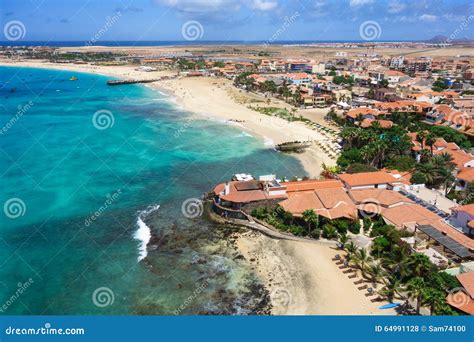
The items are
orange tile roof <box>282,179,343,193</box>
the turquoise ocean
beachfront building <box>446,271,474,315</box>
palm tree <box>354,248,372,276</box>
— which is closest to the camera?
beachfront building <box>446,271,474,315</box>

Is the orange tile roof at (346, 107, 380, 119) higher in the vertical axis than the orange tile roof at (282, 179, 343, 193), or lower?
higher

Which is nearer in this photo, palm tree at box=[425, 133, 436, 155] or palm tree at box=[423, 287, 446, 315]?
palm tree at box=[423, 287, 446, 315]

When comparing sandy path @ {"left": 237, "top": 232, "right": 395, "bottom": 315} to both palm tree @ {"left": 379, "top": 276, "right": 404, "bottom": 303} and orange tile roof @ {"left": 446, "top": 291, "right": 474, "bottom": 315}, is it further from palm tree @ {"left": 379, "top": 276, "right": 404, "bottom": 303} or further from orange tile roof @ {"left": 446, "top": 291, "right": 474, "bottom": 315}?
orange tile roof @ {"left": 446, "top": 291, "right": 474, "bottom": 315}

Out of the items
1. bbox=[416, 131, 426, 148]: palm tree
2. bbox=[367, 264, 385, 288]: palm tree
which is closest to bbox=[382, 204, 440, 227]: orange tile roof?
bbox=[367, 264, 385, 288]: palm tree

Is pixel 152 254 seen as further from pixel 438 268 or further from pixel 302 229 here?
pixel 438 268

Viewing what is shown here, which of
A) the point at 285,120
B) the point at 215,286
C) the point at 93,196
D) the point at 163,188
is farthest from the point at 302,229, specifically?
the point at 285,120

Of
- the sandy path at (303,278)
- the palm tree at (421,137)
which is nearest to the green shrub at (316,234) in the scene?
the sandy path at (303,278)

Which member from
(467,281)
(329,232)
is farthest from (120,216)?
(467,281)

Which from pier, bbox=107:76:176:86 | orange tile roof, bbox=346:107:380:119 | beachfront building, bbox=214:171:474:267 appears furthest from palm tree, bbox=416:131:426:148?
pier, bbox=107:76:176:86

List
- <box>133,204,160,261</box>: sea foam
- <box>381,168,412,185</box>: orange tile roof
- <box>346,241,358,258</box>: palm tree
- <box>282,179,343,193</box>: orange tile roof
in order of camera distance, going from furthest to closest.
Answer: <box>381,168,412,185</box>: orange tile roof < <box>282,179,343,193</box>: orange tile roof < <box>133,204,160,261</box>: sea foam < <box>346,241,358,258</box>: palm tree

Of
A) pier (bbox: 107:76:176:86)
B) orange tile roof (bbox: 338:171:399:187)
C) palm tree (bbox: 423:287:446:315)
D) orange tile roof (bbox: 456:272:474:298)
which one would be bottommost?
orange tile roof (bbox: 456:272:474:298)
